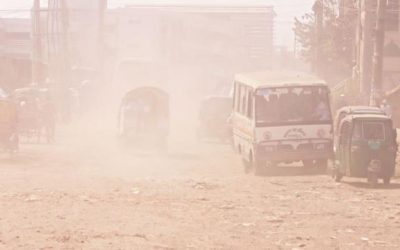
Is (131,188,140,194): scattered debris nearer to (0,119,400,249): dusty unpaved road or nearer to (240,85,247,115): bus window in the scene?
(0,119,400,249): dusty unpaved road

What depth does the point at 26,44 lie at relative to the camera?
3583 inches

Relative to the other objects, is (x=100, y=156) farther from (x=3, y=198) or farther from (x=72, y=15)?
(x=72, y=15)

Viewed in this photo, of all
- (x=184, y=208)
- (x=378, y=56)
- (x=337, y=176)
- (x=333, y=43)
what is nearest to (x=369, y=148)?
(x=337, y=176)

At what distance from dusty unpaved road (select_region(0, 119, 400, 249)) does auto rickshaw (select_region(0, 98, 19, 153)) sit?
46.4 inches

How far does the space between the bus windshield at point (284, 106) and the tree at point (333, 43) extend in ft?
118

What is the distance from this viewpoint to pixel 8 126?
28.2 metres

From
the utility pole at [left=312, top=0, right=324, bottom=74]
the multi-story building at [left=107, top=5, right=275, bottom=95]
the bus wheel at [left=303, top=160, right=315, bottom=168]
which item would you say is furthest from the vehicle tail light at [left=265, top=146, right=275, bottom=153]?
the utility pole at [left=312, top=0, right=324, bottom=74]

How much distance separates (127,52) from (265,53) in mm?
23562

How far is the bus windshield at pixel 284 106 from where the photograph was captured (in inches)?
935

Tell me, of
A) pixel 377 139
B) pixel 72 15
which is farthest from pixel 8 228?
pixel 72 15

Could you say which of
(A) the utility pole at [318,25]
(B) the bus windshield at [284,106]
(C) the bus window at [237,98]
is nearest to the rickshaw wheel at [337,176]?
(B) the bus windshield at [284,106]

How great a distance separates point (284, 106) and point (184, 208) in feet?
24.6

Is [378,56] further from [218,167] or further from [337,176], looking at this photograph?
[337,176]

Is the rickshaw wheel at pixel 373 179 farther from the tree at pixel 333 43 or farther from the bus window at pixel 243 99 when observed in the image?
the tree at pixel 333 43
